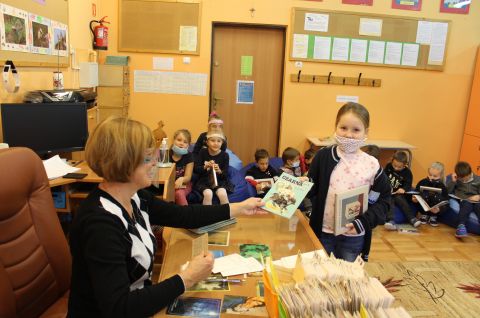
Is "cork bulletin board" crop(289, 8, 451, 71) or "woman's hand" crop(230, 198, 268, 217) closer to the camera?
"woman's hand" crop(230, 198, 268, 217)

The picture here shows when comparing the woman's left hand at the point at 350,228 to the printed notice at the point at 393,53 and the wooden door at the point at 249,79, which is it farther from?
the printed notice at the point at 393,53

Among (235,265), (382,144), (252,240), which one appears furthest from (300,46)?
(235,265)

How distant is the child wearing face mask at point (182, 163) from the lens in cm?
380

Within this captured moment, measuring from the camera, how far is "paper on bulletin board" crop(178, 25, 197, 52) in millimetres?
5117

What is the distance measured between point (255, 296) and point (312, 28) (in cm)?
447

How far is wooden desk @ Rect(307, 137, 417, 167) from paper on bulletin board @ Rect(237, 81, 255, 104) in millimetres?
989

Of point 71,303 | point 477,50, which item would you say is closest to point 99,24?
point 71,303

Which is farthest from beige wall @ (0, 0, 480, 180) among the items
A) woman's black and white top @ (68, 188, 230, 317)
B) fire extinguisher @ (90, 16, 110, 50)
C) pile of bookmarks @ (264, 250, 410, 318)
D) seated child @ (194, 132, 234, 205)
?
pile of bookmarks @ (264, 250, 410, 318)

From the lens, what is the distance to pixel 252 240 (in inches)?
70.8

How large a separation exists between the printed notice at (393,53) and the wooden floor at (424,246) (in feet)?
7.43

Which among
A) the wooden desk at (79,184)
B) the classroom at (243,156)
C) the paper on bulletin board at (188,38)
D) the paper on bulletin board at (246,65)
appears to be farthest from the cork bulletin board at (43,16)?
the paper on bulletin board at (246,65)

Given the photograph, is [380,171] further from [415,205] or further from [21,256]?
[415,205]

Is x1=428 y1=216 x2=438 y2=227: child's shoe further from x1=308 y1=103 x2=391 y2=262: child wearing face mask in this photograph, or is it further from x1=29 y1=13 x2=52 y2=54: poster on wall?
x1=29 y1=13 x2=52 y2=54: poster on wall

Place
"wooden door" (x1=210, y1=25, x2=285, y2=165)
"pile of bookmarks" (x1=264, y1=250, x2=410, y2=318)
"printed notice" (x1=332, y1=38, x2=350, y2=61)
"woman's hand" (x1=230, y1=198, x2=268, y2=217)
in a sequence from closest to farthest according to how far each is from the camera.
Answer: "pile of bookmarks" (x1=264, y1=250, x2=410, y2=318) < "woman's hand" (x1=230, y1=198, x2=268, y2=217) < "printed notice" (x1=332, y1=38, x2=350, y2=61) < "wooden door" (x1=210, y1=25, x2=285, y2=165)
